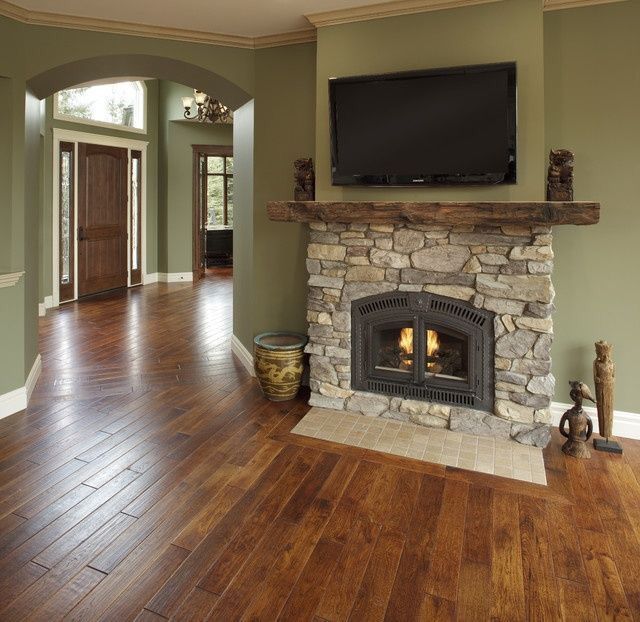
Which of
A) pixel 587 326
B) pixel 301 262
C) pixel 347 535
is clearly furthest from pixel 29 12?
pixel 587 326

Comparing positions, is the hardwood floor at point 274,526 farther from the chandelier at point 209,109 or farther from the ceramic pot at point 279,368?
the chandelier at point 209,109

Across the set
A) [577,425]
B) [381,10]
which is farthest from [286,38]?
[577,425]

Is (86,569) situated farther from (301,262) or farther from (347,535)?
(301,262)

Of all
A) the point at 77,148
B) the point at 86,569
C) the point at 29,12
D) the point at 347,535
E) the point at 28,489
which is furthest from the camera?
the point at 77,148

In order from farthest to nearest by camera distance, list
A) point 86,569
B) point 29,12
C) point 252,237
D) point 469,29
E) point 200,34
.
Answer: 1. point 252,237
2. point 200,34
3. point 29,12
4. point 469,29
5. point 86,569

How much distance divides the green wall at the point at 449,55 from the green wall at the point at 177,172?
19.8 feet

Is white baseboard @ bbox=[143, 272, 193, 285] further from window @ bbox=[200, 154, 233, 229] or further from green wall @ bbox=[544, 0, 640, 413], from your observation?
green wall @ bbox=[544, 0, 640, 413]

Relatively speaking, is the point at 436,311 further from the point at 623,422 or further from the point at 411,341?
the point at 623,422

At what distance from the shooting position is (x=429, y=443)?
3.35 metres

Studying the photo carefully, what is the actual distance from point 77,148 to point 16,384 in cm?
487

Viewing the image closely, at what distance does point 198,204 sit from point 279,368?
6.41 m

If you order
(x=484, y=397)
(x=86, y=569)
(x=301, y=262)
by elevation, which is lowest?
(x=86, y=569)

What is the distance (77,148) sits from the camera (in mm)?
7562

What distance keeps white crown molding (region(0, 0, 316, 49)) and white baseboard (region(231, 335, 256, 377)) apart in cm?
252
